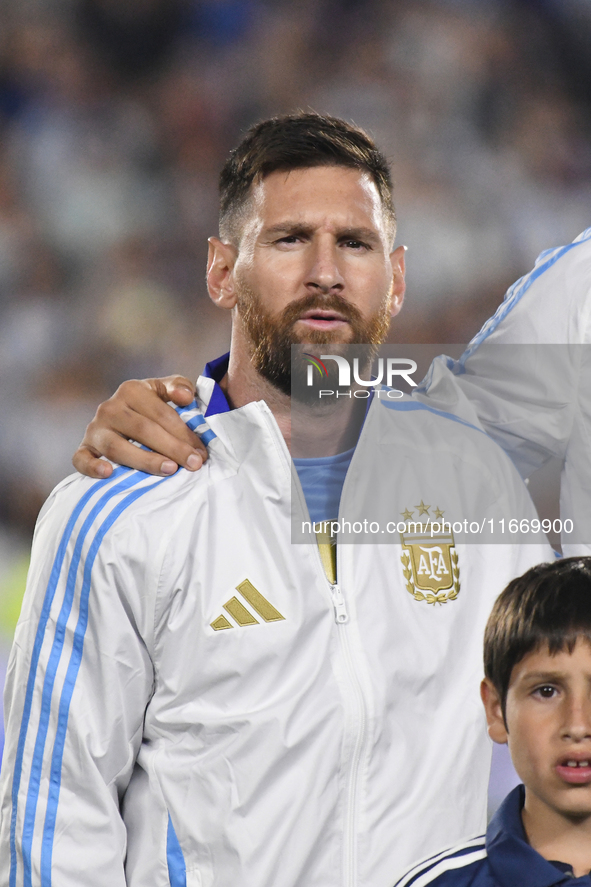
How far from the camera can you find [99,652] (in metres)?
1.07

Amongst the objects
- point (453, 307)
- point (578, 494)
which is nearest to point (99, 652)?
point (578, 494)

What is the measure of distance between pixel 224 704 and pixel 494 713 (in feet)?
0.98

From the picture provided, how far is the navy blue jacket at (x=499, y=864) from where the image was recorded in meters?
0.84

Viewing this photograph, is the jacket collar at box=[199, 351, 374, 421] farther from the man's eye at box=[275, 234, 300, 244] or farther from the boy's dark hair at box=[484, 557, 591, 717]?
the boy's dark hair at box=[484, 557, 591, 717]

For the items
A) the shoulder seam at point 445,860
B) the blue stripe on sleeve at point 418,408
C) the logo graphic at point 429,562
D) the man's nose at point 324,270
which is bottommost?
the shoulder seam at point 445,860

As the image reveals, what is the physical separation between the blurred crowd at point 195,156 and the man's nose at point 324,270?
131 cm

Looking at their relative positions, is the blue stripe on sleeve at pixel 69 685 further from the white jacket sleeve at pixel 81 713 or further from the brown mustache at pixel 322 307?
the brown mustache at pixel 322 307

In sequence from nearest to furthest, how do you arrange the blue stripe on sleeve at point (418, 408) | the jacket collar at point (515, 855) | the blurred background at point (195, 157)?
1. the jacket collar at point (515, 855)
2. the blue stripe on sleeve at point (418, 408)
3. the blurred background at point (195, 157)

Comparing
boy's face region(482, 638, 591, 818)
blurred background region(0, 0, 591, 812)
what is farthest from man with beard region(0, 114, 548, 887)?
blurred background region(0, 0, 591, 812)

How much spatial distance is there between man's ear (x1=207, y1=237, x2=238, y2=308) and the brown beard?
0.06 metres

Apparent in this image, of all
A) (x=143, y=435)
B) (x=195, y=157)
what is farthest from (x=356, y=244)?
(x=195, y=157)

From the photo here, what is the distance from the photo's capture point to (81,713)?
107 centimetres

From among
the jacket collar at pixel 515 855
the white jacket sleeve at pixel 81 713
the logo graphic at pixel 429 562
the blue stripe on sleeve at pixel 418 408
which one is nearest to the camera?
the jacket collar at pixel 515 855

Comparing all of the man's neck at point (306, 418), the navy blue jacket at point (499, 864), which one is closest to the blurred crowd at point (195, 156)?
the man's neck at point (306, 418)
